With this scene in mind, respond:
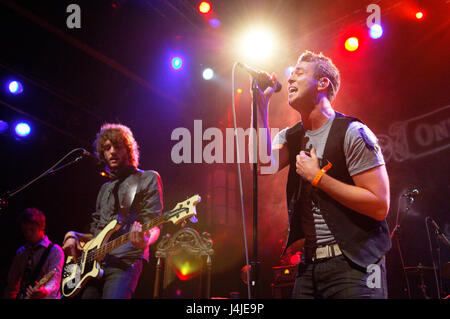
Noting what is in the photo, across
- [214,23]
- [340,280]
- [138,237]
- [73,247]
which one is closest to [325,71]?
[340,280]

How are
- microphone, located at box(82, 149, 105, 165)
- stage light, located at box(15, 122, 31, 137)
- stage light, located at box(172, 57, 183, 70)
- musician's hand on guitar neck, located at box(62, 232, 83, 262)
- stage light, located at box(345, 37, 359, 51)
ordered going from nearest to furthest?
1. musician's hand on guitar neck, located at box(62, 232, 83, 262)
2. microphone, located at box(82, 149, 105, 165)
3. stage light, located at box(15, 122, 31, 137)
4. stage light, located at box(345, 37, 359, 51)
5. stage light, located at box(172, 57, 183, 70)

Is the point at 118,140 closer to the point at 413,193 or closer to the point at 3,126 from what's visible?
the point at 3,126

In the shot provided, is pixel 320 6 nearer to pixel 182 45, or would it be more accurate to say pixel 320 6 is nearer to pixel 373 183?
pixel 182 45

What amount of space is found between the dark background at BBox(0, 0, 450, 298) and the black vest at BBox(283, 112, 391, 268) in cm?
466

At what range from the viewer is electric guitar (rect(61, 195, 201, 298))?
3.33 m

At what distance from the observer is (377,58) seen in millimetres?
6500

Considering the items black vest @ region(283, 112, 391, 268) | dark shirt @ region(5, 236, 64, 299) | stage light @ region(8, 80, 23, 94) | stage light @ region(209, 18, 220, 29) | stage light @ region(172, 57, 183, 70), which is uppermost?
stage light @ region(209, 18, 220, 29)

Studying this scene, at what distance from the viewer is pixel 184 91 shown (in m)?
7.32

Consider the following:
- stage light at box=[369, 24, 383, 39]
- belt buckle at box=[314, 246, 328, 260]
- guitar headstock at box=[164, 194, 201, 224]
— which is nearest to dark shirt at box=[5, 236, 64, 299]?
guitar headstock at box=[164, 194, 201, 224]

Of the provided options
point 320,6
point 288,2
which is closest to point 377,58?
point 320,6

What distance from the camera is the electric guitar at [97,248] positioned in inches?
131

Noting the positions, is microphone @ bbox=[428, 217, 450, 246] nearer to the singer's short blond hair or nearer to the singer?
the singer's short blond hair

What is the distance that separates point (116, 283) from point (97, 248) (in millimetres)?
602

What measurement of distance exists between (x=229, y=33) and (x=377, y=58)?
272 cm
